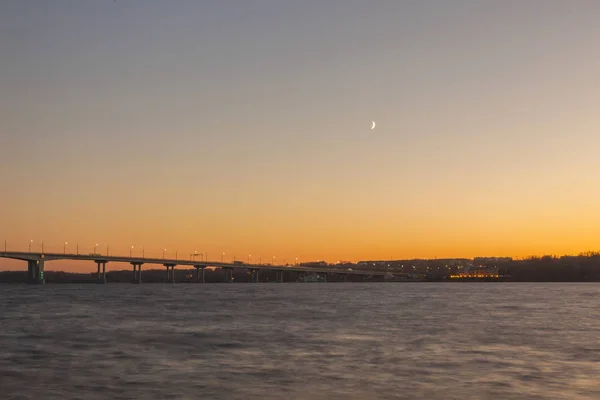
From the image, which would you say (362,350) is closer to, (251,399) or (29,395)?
(251,399)

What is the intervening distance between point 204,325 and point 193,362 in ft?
70.5

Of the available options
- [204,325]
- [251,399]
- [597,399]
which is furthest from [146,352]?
[597,399]

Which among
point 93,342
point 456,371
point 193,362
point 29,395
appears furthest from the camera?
point 93,342

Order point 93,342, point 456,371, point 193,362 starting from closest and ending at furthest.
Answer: point 456,371 → point 193,362 → point 93,342

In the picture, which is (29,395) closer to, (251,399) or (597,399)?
(251,399)

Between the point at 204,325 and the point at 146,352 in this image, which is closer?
the point at 146,352

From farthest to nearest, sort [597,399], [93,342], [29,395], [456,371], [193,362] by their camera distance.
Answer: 1. [93,342]
2. [193,362]
3. [456,371]
4. [29,395]
5. [597,399]

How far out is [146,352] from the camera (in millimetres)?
35500

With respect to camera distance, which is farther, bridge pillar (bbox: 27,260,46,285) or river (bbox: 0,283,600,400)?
bridge pillar (bbox: 27,260,46,285)

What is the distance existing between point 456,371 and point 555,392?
16.4 ft

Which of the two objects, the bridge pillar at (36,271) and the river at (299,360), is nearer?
the river at (299,360)

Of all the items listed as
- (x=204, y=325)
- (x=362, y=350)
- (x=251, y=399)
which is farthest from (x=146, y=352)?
(x=204, y=325)

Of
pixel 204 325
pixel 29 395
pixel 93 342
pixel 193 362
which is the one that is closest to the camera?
pixel 29 395

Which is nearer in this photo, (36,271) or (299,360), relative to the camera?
(299,360)
